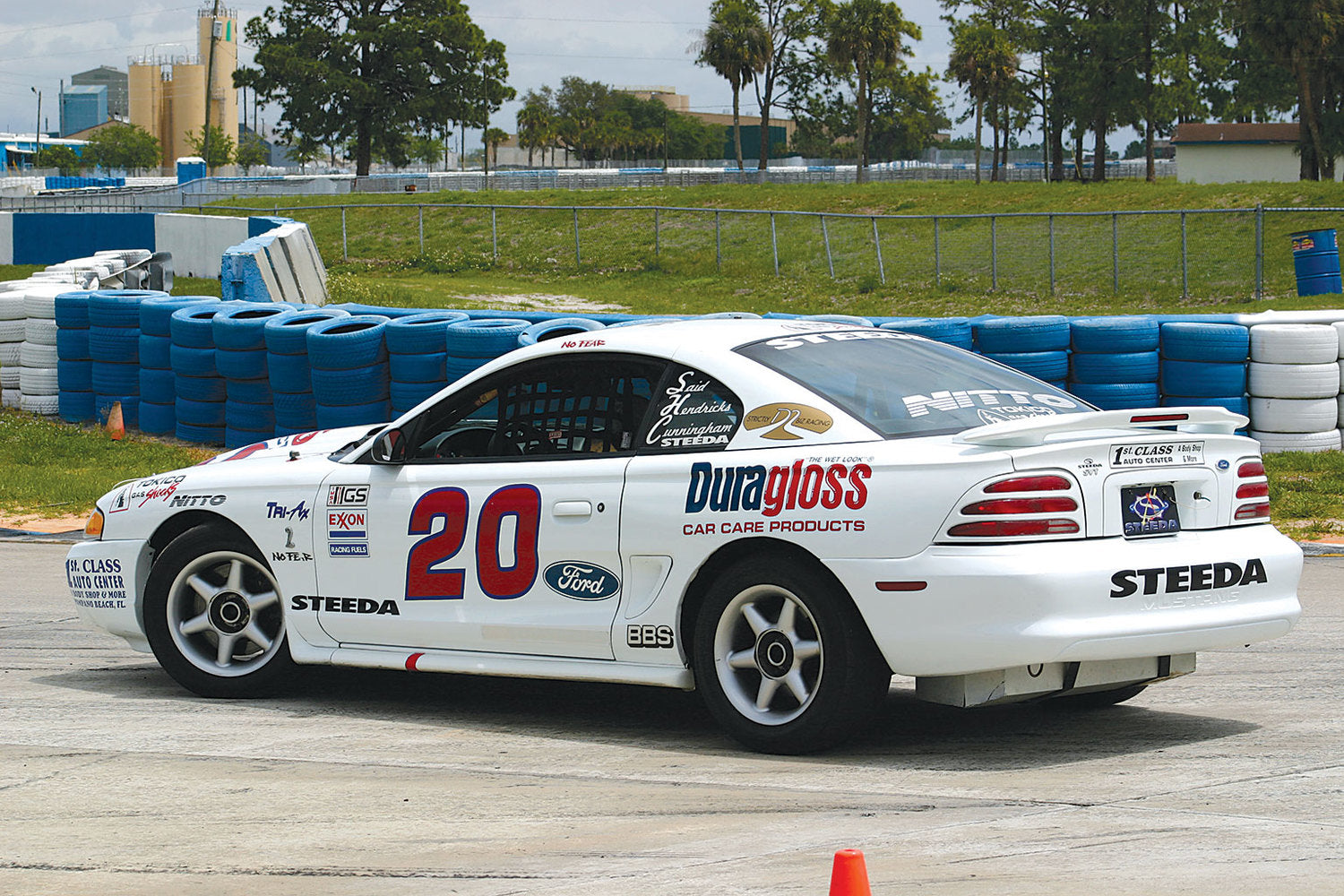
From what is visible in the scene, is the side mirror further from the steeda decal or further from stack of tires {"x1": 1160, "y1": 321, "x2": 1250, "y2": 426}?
stack of tires {"x1": 1160, "y1": 321, "x2": 1250, "y2": 426}

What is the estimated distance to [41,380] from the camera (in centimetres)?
1667

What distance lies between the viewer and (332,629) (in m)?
6.45

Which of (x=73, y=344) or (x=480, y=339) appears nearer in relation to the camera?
(x=480, y=339)

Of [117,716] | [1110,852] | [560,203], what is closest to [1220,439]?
[1110,852]

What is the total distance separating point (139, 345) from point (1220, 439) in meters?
12.6

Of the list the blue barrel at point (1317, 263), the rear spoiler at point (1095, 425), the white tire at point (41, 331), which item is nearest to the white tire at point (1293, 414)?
the rear spoiler at point (1095, 425)

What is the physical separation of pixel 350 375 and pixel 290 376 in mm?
711

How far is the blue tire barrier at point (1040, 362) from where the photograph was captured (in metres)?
13.0

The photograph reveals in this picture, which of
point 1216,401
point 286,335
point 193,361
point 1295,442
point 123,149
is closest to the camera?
point 1216,401

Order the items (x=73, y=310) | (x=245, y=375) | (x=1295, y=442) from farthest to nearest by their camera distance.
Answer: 1. (x=73, y=310)
2. (x=245, y=375)
3. (x=1295, y=442)

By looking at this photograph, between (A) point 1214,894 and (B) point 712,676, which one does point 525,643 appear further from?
(A) point 1214,894

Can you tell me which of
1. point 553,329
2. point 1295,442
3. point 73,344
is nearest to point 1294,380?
point 1295,442

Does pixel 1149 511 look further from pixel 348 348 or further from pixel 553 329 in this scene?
pixel 348 348

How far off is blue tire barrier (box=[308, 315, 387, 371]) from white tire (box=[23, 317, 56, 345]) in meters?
4.09
